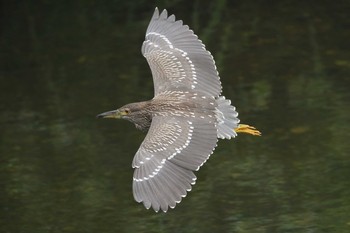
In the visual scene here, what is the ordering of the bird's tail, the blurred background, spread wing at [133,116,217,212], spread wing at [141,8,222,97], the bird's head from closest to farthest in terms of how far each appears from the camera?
spread wing at [133,116,217,212], the bird's tail, the bird's head, spread wing at [141,8,222,97], the blurred background

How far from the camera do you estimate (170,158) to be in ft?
21.3

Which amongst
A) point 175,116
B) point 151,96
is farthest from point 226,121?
point 151,96

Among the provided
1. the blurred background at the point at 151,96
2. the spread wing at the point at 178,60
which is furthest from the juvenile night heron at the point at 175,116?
the blurred background at the point at 151,96

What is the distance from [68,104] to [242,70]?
1564mm

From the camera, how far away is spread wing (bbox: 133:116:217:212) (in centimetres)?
623

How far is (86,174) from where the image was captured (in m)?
8.73

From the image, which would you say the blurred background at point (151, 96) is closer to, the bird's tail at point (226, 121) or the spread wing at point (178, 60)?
the bird's tail at point (226, 121)

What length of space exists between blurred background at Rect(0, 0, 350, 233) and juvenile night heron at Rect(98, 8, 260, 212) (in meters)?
0.70

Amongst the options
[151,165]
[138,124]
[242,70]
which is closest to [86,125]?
[242,70]

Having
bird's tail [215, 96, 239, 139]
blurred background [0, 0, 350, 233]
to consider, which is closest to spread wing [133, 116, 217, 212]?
bird's tail [215, 96, 239, 139]

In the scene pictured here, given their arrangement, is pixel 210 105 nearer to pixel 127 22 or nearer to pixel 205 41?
pixel 205 41

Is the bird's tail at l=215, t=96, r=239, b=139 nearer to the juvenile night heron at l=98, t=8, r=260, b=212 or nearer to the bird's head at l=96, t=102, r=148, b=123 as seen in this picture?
the juvenile night heron at l=98, t=8, r=260, b=212

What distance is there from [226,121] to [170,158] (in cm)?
79

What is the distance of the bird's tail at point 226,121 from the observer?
7137mm
